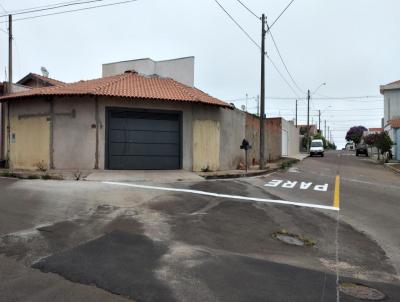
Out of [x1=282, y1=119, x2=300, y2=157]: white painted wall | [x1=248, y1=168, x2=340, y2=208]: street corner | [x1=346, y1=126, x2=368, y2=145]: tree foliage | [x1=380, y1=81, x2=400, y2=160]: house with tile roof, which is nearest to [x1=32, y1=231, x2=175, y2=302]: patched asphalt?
[x1=248, y1=168, x2=340, y2=208]: street corner

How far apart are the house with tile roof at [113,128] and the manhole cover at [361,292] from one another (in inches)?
527

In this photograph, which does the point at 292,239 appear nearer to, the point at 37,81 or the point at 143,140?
the point at 143,140

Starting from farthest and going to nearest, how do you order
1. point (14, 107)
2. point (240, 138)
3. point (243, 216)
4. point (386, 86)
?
point (386, 86) < point (240, 138) < point (14, 107) < point (243, 216)

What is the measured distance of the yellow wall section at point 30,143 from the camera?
17922 millimetres

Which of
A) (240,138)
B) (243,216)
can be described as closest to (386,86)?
(240,138)

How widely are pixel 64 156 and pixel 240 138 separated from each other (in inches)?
392

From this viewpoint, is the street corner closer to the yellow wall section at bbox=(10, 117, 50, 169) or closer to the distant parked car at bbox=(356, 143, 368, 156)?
the yellow wall section at bbox=(10, 117, 50, 169)

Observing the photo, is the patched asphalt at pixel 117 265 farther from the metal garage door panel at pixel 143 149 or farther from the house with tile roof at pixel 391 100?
the house with tile roof at pixel 391 100

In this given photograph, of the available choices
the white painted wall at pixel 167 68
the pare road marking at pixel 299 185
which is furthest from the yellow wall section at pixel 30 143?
the pare road marking at pixel 299 185

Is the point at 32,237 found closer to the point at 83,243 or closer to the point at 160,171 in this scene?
the point at 83,243

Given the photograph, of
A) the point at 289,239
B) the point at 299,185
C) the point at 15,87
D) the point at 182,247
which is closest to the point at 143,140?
the point at 299,185

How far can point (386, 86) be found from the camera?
157 feet

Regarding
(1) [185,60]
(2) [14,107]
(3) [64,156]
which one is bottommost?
(3) [64,156]

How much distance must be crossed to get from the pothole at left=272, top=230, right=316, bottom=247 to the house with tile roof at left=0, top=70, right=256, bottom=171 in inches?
422
